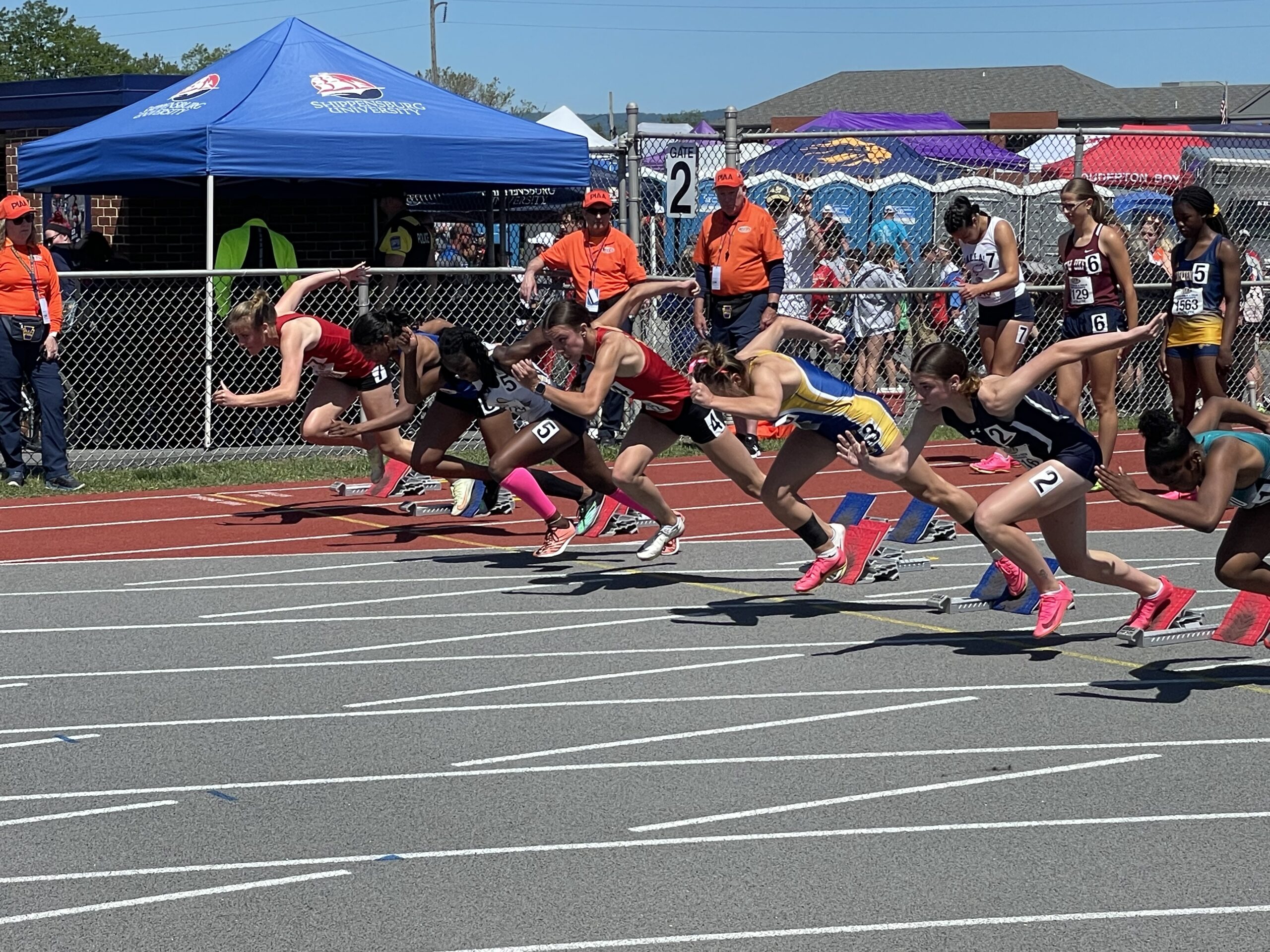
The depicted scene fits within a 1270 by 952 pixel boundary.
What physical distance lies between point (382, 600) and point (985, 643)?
3.42m

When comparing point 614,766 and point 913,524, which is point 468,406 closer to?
point 913,524

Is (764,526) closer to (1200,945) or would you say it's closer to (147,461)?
(147,461)

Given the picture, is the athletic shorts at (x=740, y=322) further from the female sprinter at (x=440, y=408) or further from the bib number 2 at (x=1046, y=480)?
the bib number 2 at (x=1046, y=480)

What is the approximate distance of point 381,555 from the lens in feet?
38.7

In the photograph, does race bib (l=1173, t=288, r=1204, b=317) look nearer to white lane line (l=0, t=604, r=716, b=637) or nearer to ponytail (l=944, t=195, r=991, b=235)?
ponytail (l=944, t=195, r=991, b=235)

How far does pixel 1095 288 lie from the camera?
44.0ft

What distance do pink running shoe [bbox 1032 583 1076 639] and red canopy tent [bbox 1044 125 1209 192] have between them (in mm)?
9198

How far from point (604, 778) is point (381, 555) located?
5541 millimetres

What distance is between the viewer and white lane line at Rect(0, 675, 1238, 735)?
7.37 meters

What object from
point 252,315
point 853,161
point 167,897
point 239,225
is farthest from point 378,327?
point 853,161

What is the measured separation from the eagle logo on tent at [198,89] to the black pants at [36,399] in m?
4.02

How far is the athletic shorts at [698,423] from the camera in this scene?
33.8ft

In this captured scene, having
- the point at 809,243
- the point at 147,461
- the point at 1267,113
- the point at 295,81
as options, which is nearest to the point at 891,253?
the point at 809,243

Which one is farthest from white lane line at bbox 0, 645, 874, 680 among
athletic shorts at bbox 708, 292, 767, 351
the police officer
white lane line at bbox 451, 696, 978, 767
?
the police officer
